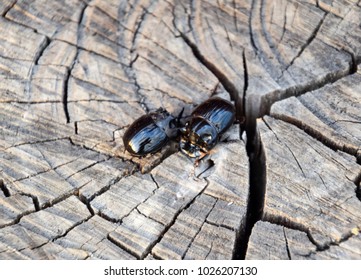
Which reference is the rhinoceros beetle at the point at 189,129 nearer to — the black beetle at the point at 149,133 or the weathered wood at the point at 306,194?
the black beetle at the point at 149,133

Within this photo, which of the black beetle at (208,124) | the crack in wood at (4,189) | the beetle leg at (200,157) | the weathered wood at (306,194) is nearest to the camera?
the weathered wood at (306,194)

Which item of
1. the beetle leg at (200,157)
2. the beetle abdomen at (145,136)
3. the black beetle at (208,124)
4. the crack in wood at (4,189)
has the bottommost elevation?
the crack in wood at (4,189)

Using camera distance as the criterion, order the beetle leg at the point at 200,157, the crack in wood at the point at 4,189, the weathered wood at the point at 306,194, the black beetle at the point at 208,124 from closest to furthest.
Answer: the weathered wood at the point at 306,194 → the crack in wood at the point at 4,189 → the beetle leg at the point at 200,157 → the black beetle at the point at 208,124

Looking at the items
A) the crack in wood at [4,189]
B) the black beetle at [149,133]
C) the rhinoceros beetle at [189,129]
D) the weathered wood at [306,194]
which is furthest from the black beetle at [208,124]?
the crack in wood at [4,189]

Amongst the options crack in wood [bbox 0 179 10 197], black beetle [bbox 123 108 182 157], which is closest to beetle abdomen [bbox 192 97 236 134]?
black beetle [bbox 123 108 182 157]

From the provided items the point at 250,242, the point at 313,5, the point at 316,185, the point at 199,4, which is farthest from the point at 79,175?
the point at 313,5

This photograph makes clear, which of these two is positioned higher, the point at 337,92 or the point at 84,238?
the point at 337,92

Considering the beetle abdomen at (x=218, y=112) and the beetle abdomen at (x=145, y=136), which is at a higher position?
the beetle abdomen at (x=218, y=112)

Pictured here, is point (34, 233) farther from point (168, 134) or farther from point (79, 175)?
point (168, 134)
